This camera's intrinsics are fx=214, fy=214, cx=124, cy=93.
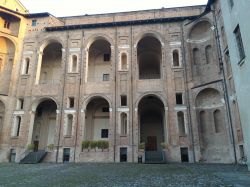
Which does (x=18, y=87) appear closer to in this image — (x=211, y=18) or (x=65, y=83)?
(x=65, y=83)

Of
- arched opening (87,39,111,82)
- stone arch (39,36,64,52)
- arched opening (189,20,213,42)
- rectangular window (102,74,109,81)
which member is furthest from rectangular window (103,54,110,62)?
arched opening (189,20,213,42)

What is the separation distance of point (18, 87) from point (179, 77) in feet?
58.7

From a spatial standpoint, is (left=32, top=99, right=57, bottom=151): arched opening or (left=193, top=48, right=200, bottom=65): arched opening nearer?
(left=193, top=48, right=200, bottom=65): arched opening

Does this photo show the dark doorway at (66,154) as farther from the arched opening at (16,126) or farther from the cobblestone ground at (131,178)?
the cobblestone ground at (131,178)

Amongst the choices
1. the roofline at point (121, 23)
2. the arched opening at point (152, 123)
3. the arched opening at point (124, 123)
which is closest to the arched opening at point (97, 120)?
the arched opening at point (124, 123)

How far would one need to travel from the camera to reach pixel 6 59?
84.3 ft

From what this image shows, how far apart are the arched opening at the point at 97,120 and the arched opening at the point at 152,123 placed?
421 centimetres

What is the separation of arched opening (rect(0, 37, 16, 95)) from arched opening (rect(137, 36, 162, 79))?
50.4ft

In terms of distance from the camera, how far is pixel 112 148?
21078 mm

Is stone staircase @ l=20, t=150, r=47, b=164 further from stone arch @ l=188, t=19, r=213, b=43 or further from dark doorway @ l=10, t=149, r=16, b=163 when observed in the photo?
stone arch @ l=188, t=19, r=213, b=43

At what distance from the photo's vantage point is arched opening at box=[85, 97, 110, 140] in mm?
25547

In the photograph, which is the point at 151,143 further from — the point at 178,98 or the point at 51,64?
the point at 51,64

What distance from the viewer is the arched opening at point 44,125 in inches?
1003

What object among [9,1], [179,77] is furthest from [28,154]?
[9,1]
